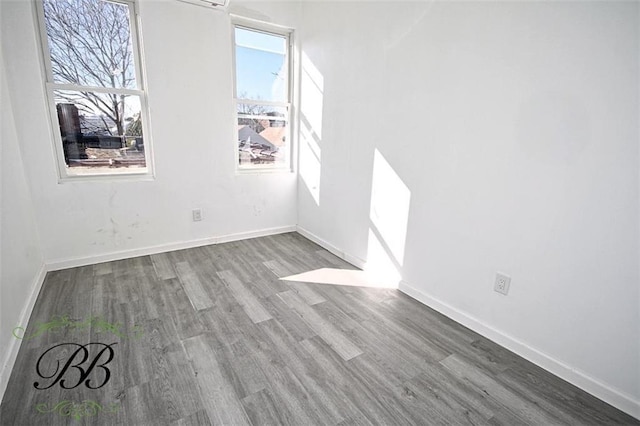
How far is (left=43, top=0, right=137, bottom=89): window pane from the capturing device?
2477 mm

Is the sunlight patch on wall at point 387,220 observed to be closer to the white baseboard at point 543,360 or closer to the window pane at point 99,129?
the white baseboard at point 543,360

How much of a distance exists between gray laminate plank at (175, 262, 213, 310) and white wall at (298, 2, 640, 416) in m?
1.55

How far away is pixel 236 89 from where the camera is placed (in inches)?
131

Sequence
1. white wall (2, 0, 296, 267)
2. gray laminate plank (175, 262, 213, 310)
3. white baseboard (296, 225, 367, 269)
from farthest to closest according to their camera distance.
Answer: white baseboard (296, 225, 367, 269) < white wall (2, 0, 296, 267) < gray laminate plank (175, 262, 213, 310)

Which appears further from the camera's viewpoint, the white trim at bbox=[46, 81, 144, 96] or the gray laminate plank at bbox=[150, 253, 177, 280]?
the gray laminate plank at bbox=[150, 253, 177, 280]

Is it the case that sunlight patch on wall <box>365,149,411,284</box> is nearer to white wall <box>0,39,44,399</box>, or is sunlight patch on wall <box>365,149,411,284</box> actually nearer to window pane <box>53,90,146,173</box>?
window pane <box>53,90,146,173</box>

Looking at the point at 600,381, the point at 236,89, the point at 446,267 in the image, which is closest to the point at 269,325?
the point at 446,267

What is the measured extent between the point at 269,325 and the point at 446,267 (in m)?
1.31

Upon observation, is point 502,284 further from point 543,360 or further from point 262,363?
point 262,363

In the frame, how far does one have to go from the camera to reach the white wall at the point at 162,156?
2412mm

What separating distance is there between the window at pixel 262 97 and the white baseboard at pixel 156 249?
2.62 ft

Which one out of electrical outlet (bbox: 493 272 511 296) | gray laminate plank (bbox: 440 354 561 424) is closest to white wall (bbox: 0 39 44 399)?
gray laminate plank (bbox: 440 354 561 424)

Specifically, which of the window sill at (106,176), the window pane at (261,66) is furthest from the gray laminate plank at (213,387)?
the window pane at (261,66)

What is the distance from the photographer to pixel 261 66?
3.45m
